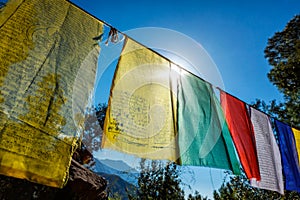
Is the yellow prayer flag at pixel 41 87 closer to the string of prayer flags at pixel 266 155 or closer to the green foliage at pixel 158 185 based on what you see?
the string of prayer flags at pixel 266 155

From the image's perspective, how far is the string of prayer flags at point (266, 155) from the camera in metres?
3.33

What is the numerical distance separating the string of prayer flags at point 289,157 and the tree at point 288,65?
6.48 metres

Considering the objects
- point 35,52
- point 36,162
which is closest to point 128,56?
point 35,52

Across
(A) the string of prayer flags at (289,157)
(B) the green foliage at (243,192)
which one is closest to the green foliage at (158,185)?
(B) the green foliage at (243,192)

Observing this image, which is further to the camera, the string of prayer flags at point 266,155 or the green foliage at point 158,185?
the green foliage at point 158,185

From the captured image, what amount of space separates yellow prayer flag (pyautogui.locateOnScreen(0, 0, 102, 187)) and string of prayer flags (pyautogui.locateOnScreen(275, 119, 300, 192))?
3.51 m

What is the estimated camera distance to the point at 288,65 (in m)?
9.77

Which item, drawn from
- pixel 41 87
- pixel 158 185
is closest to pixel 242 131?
pixel 41 87

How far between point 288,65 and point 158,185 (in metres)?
7.55

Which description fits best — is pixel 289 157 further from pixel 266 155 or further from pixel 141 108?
pixel 141 108

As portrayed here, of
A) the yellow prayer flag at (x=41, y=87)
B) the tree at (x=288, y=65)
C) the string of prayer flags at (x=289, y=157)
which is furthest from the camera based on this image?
the tree at (x=288, y=65)

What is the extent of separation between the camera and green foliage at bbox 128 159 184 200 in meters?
10.1

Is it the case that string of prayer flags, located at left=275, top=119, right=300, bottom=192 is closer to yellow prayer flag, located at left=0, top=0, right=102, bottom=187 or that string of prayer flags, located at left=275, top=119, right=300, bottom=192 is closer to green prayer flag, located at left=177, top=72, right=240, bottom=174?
green prayer flag, located at left=177, top=72, right=240, bottom=174

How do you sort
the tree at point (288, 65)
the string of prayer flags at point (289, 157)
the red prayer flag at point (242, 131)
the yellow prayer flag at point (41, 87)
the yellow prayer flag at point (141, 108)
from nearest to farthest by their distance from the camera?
the yellow prayer flag at point (41, 87), the yellow prayer flag at point (141, 108), the red prayer flag at point (242, 131), the string of prayer flags at point (289, 157), the tree at point (288, 65)
